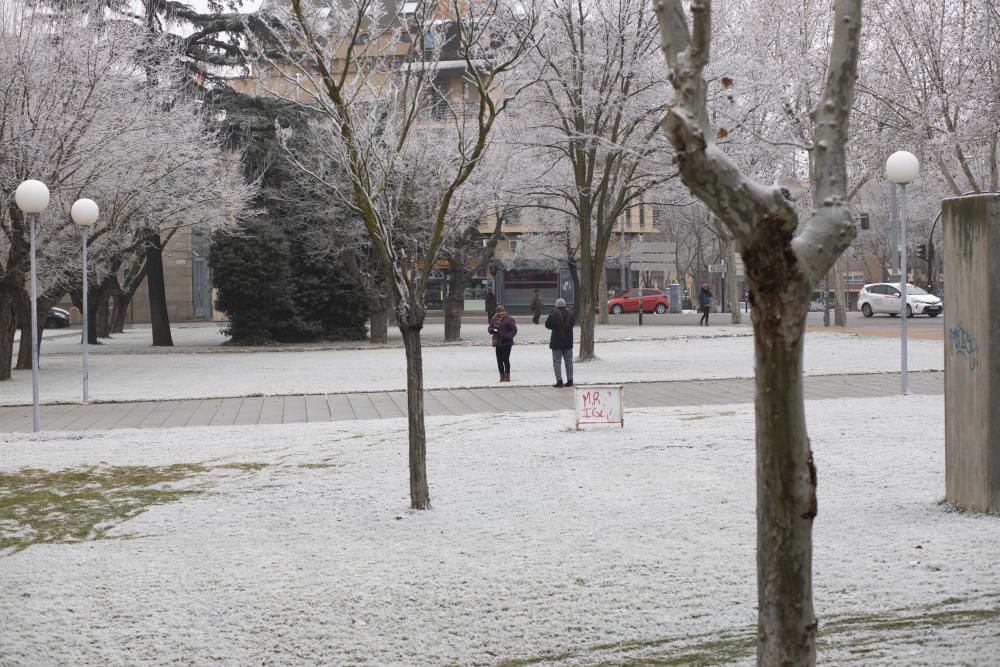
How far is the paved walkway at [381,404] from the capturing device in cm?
1528

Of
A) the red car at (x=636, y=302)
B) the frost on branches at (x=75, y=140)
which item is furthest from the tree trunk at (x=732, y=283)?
the frost on branches at (x=75, y=140)

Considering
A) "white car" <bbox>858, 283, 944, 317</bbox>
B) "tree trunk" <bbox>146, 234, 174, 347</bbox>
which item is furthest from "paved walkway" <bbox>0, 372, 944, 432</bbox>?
"white car" <bbox>858, 283, 944, 317</bbox>

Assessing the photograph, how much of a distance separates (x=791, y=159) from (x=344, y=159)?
28.5m

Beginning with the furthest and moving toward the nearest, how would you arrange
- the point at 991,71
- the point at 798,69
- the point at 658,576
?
the point at 798,69 → the point at 991,71 → the point at 658,576

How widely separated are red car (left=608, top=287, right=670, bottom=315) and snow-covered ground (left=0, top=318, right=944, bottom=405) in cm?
1992

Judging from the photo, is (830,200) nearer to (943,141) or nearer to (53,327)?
(943,141)

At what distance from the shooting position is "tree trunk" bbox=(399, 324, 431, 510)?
7.90m

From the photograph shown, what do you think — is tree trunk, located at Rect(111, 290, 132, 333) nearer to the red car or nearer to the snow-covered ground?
the snow-covered ground

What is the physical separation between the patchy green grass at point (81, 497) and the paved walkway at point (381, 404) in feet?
14.0

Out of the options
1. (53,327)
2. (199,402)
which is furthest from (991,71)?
(53,327)

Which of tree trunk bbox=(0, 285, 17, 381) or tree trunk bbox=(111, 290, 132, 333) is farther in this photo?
tree trunk bbox=(111, 290, 132, 333)

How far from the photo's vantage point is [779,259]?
3537 millimetres

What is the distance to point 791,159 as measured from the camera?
35.1 metres

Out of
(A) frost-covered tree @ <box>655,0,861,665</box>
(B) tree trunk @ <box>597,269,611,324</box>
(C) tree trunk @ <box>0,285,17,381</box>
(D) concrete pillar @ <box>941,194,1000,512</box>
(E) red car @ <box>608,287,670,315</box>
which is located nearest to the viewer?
(A) frost-covered tree @ <box>655,0,861,665</box>
